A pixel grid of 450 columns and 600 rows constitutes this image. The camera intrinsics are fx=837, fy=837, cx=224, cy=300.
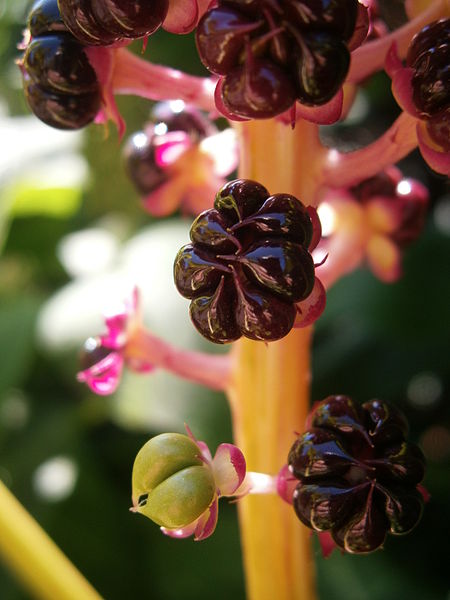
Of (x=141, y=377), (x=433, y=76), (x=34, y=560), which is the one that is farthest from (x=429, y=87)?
(x=141, y=377)

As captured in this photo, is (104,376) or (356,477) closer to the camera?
(356,477)

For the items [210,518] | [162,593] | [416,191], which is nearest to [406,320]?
[416,191]

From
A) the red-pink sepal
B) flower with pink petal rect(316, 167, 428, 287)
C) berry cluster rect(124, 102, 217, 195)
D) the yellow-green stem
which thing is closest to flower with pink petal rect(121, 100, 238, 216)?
berry cluster rect(124, 102, 217, 195)

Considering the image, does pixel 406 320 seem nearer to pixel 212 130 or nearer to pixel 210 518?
pixel 212 130

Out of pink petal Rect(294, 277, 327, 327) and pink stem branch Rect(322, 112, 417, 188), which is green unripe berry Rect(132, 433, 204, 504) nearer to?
pink petal Rect(294, 277, 327, 327)

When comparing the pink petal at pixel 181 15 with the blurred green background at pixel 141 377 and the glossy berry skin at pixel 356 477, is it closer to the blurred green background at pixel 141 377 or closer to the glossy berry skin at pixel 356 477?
the glossy berry skin at pixel 356 477

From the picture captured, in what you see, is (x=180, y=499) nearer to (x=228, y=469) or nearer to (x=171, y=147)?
(x=228, y=469)
